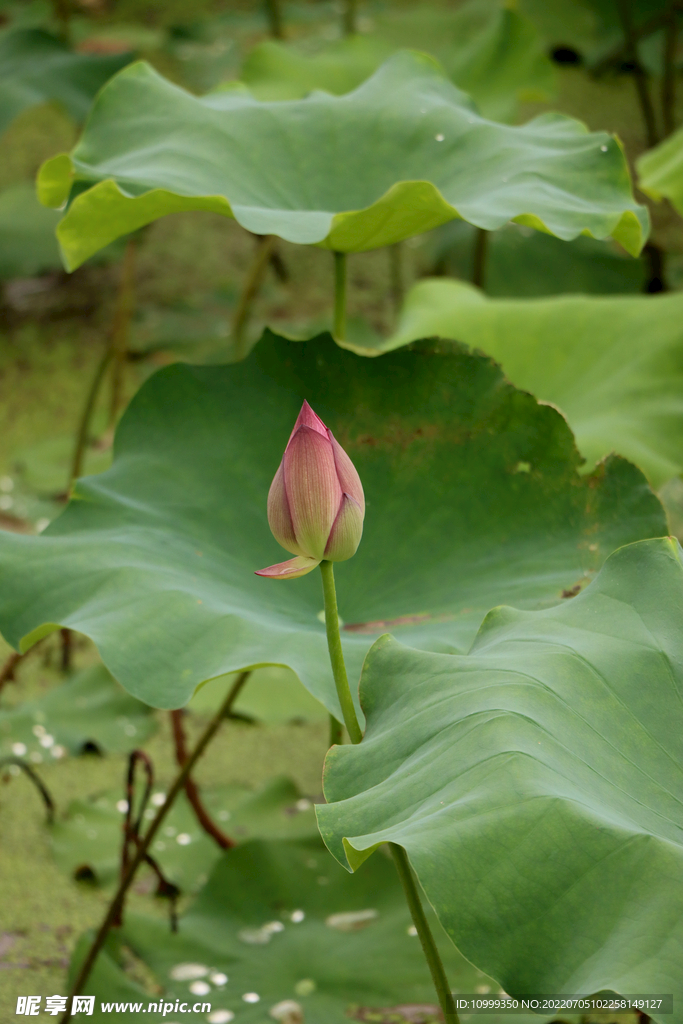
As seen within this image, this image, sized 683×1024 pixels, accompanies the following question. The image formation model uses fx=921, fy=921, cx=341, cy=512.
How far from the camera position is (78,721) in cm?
150

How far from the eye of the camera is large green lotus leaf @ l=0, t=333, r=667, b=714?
765mm

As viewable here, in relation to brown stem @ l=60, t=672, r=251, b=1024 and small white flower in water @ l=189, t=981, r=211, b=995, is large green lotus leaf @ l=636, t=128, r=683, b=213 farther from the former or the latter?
small white flower in water @ l=189, t=981, r=211, b=995

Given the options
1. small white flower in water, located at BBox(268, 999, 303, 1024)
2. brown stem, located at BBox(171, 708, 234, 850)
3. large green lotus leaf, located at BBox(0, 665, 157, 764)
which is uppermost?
small white flower in water, located at BBox(268, 999, 303, 1024)

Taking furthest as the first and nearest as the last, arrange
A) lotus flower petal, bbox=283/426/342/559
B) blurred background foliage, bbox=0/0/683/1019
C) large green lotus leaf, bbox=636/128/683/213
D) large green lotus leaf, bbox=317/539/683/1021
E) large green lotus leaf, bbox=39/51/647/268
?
1. large green lotus leaf, bbox=636/128/683/213
2. blurred background foliage, bbox=0/0/683/1019
3. large green lotus leaf, bbox=39/51/647/268
4. lotus flower petal, bbox=283/426/342/559
5. large green lotus leaf, bbox=317/539/683/1021

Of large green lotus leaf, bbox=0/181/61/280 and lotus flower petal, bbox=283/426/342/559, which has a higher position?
lotus flower petal, bbox=283/426/342/559

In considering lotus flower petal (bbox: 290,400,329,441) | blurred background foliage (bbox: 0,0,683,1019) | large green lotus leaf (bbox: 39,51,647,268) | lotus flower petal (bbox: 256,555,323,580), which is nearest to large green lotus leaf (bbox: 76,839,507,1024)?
blurred background foliage (bbox: 0,0,683,1019)

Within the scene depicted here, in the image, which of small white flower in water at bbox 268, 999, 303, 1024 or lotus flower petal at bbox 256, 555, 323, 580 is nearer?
lotus flower petal at bbox 256, 555, 323, 580

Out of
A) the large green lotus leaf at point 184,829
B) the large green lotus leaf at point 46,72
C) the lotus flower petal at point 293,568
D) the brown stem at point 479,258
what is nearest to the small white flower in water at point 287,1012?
the large green lotus leaf at point 184,829

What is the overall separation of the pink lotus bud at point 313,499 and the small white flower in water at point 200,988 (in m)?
0.57

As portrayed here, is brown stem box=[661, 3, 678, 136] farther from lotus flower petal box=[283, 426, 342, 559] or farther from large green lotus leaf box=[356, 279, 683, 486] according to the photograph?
lotus flower petal box=[283, 426, 342, 559]

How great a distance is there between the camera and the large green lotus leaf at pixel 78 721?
1.43 m

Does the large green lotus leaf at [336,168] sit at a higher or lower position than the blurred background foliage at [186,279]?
higher

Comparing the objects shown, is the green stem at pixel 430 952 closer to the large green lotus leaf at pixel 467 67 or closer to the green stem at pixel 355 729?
the green stem at pixel 355 729

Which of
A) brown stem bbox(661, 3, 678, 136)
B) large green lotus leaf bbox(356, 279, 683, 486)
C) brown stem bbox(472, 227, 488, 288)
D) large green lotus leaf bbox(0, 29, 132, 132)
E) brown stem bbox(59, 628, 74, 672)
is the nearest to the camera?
large green lotus leaf bbox(356, 279, 683, 486)
